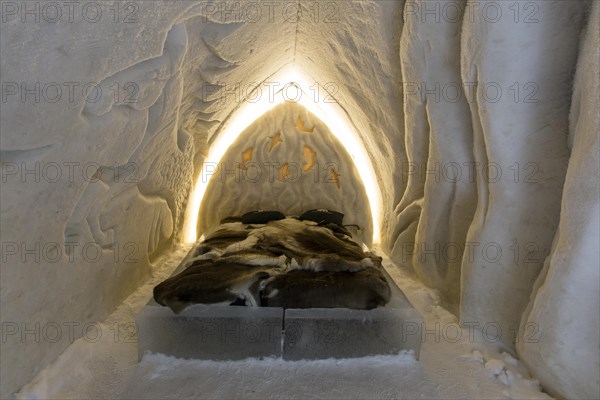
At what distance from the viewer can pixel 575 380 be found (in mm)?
1439

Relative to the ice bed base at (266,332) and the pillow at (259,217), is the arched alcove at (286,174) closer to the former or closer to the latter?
the pillow at (259,217)

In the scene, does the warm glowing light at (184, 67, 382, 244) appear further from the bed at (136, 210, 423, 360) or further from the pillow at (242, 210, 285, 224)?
the bed at (136, 210, 423, 360)

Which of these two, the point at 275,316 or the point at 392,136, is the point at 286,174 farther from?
the point at 275,316

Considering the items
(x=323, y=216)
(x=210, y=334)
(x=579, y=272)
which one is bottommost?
(x=210, y=334)

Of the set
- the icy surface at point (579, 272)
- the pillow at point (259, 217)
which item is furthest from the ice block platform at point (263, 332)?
the pillow at point (259, 217)

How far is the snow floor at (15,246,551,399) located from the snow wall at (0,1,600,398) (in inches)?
3.5

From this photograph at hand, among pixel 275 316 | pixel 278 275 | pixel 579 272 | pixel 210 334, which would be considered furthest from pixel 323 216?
pixel 579 272

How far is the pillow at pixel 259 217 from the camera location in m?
3.33

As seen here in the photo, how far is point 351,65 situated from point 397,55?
1.57 ft

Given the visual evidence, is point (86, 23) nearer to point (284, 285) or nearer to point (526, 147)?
point (284, 285)

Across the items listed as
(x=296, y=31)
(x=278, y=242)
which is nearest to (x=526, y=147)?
(x=278, y=242)

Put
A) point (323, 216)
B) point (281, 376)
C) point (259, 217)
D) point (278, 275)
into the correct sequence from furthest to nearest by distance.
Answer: point (323, 216)
point (259, 217)
point (278, 275)
point (281, 376)

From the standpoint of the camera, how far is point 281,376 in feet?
5.46

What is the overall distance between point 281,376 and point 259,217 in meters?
1.80
